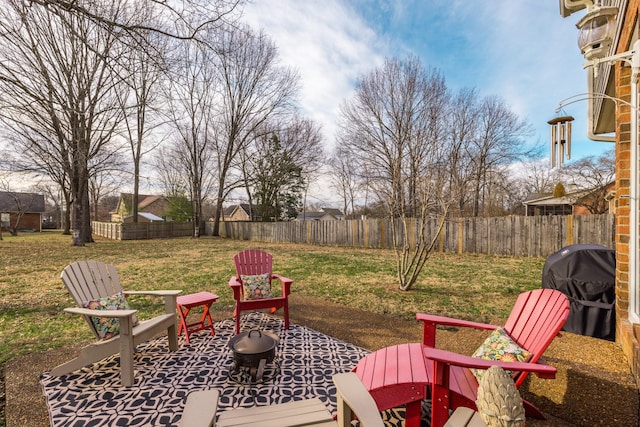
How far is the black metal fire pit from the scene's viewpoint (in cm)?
257

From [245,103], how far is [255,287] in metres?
18.6

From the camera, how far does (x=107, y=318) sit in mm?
2867

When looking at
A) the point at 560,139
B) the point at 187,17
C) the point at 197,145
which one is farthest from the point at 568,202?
the point at 197,145

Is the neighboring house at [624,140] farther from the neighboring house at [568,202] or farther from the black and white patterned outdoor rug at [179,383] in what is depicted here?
the neighboring house at [568,202]

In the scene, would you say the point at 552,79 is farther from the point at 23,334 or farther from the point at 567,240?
the point at 23,334

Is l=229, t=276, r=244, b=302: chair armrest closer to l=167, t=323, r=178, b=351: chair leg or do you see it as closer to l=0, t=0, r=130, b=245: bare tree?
l=167, t=323, r=178, b=351: chair leg

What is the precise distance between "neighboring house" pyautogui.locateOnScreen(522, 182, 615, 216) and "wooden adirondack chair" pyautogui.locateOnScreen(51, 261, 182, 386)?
18.9 meters

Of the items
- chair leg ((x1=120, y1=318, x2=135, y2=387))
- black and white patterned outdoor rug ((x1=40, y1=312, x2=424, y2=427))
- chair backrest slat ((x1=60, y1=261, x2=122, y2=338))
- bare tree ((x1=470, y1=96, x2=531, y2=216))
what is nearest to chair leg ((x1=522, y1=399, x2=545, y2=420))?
black and white patterned outdoor rug ((x1=40, y1=312, x2=424, y2=427))

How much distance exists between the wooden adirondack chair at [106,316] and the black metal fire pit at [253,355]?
32.9 inches

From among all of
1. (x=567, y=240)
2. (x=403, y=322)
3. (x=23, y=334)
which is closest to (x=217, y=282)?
(x=23, y=334)

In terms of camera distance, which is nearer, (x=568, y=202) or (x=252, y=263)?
(x=252, y=263)

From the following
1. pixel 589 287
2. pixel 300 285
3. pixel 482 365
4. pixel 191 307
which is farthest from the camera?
pixel 300 285

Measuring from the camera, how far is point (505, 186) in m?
19.5

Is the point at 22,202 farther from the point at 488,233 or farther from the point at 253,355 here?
the point at 488,233
